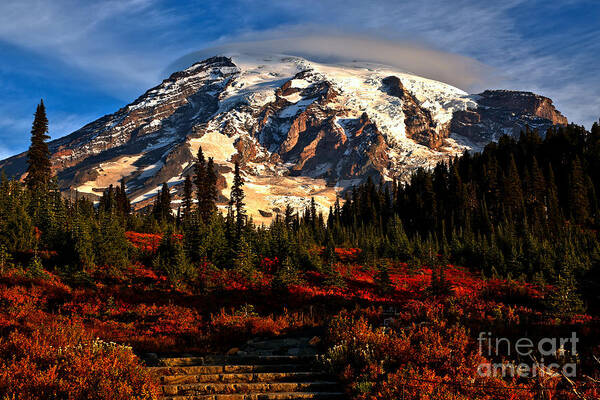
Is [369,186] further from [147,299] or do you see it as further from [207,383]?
[207,383]

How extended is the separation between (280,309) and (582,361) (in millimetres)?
12520

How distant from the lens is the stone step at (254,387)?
30.4 feet

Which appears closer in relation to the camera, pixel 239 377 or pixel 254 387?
pixel 254 387

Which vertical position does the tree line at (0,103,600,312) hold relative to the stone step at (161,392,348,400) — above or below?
above

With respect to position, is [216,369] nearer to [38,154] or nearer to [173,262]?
[173,262]

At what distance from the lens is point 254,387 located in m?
9.50

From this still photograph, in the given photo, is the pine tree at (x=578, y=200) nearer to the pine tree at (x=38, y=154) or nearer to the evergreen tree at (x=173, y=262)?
the evergreen tree at (x=173, y=262)

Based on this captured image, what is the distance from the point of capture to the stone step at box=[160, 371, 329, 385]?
9.66 metres

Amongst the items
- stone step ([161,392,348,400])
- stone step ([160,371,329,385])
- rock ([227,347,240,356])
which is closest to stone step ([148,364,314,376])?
stone step ([160,371,329,385])

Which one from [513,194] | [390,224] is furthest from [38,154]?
[513,194]

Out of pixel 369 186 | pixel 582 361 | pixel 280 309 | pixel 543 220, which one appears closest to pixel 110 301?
pixel 280 309

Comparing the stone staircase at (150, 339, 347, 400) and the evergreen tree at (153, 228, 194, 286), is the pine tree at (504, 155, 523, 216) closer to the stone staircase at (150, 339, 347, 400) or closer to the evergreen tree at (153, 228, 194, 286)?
the evergreen tree at (153, 228, 194, 286)

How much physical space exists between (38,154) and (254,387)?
66.7 metres

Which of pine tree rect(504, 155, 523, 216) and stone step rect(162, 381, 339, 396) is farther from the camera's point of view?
pine tree rect(504, 155, 523, 216)
